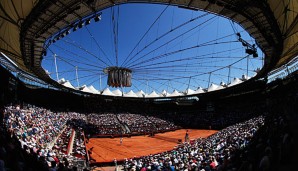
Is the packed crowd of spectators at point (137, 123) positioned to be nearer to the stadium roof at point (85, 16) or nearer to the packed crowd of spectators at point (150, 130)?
the packed crowd of spectators at point (150, 130)

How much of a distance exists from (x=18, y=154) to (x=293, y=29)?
71.6 feet

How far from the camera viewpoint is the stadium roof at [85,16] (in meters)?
16.7

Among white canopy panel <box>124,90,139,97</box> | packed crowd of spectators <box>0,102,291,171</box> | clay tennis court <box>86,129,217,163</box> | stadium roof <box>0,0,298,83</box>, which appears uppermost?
stadium roof <box>0,0,298,83</box>

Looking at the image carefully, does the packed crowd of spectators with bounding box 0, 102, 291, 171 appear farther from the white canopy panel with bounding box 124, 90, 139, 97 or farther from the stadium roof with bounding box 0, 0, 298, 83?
the white canopy panel with bounding box 124, 90, 139, 97

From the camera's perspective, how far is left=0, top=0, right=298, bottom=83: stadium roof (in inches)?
656

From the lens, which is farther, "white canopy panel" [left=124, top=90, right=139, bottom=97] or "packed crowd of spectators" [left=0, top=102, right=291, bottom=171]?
"white canopy panel" [left=124, top=90, right=139, bottom=97]

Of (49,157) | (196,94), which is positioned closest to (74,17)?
(49,157)

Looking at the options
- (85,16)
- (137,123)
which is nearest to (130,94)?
(137,123)

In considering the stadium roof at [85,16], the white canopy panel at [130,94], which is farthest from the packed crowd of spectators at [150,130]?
the white canopy panel at [130,94]

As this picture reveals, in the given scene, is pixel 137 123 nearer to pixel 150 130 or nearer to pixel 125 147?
pixel 150 130

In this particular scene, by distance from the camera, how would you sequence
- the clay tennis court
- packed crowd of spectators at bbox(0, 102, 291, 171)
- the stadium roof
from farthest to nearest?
the clay tennis court, the stadium roof, packed crowd of spectators at bbox(0, 102, 291, 171)

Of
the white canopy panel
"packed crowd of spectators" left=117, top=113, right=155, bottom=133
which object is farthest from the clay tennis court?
the white canopy panel

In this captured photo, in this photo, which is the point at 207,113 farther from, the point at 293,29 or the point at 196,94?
the point at 293,29

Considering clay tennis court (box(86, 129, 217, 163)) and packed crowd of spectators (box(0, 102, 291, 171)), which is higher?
packed crowd of spectators (box(0, 102, 291, 171))
